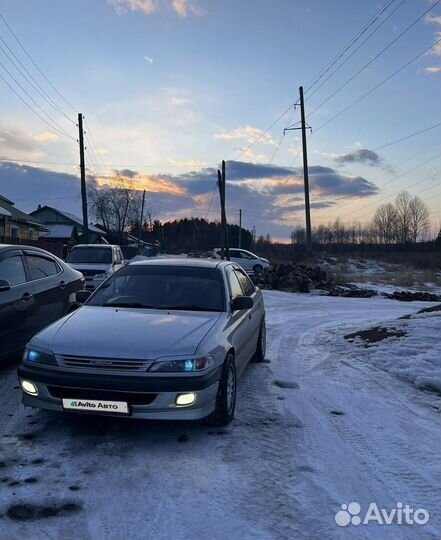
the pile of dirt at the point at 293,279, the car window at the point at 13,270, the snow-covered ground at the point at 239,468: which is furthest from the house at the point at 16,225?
the snow-covered ground at the point at 239,468

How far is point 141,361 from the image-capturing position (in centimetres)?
421

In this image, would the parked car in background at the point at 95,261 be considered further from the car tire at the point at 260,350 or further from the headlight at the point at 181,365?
the headlight at the point at 181,365

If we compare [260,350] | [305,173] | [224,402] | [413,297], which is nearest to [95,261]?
[260,350]

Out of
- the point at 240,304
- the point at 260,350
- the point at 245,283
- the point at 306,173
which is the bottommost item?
the point at 260,350

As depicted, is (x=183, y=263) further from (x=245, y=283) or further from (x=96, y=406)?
(x=96, y=406)

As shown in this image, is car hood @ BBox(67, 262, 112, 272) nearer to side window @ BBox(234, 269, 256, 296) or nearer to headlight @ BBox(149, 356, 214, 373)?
side window @ BBox(234, 269, 256, 296)

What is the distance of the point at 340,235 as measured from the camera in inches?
4872

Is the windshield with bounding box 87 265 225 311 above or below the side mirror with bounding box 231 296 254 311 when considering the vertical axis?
above

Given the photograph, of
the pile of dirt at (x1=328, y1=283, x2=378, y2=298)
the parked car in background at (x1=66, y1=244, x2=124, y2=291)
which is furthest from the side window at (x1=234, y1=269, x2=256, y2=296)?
the pile of dirt at (x1=328, y1=283, x2=378, y2=298)

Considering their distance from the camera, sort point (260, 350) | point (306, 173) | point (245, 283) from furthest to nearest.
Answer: point (306, 173) < point (260, 350) < point (245, 283)

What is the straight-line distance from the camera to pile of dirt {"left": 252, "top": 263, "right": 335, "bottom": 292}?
2287 centimetres

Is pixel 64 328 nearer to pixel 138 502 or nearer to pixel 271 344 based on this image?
pixel 138 502

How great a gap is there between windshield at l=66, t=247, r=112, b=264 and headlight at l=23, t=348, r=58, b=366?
1233 cm

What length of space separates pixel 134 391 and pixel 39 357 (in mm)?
944
